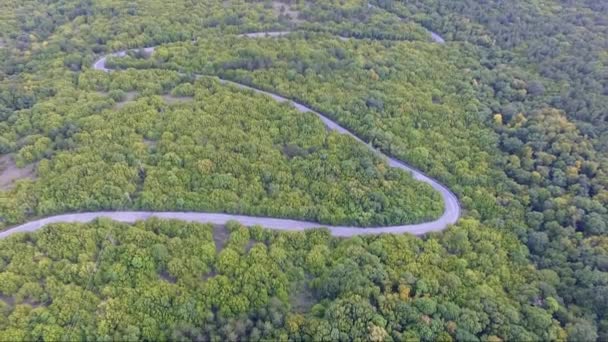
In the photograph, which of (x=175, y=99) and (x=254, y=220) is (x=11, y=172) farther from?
(x=254, y=220)

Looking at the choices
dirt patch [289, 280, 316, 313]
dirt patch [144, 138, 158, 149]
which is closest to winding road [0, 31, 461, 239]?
dirt patch [289, 280, 316, 313]

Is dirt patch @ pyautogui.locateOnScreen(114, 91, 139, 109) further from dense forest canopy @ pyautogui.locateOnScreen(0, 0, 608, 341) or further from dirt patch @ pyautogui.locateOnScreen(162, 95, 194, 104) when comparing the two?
dirt patch @ pyautogui.locateOnScreen(162, 95, 194, 104)

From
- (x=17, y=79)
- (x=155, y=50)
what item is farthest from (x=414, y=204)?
(x=17, y=79)

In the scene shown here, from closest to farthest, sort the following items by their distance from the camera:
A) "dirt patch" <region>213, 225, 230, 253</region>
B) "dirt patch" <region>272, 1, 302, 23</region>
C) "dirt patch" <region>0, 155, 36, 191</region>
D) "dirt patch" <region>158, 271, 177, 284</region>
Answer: "dirt patch" <region>158, 271, 177, 284</region> < "dirt patch" <region>213, 225, 230, 253</region> < "dirt patch" <region>0, 155, 36, 191</region> < "dirt patch" <region>272, 1, 302, 23</region>

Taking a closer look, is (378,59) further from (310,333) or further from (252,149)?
(310,333)

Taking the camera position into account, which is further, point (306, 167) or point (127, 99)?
point (127, 99)

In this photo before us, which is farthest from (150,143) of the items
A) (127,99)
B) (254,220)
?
(254,220)
